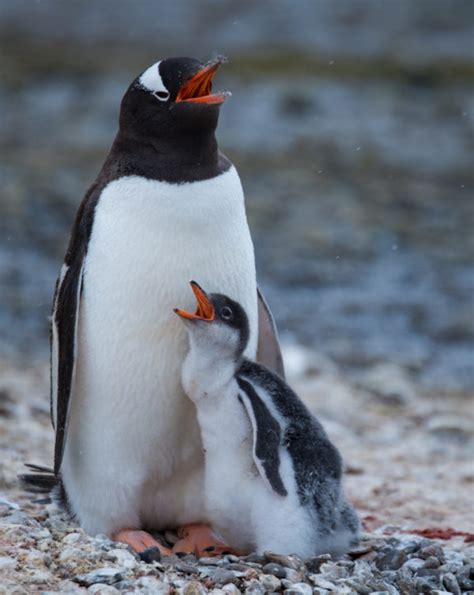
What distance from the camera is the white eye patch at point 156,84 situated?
15.0 ft

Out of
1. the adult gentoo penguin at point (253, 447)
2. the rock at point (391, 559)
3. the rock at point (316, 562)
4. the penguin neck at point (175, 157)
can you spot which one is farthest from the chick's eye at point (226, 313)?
the rock at point (391, 559)

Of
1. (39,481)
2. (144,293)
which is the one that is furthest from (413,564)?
(39,481)

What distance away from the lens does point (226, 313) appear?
14.9ft

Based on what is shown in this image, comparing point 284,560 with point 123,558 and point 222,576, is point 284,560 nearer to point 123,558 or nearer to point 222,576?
point 222,576

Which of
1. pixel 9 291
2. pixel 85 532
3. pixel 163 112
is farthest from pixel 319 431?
pixel 9 291

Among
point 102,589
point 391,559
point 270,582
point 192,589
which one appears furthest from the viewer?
point 391,559

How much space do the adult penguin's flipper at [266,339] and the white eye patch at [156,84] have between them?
38.0 inches

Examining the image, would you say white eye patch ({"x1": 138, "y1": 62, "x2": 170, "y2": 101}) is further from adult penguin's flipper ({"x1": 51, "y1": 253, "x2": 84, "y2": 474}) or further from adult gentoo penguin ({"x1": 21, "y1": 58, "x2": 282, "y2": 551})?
adult penguin's flipper ({"x1": 51, "y1": 253, "x2": 84, "y2": 474})

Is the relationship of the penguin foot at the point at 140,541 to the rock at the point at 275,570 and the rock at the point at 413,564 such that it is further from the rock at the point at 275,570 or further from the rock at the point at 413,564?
the rock at the point at 413,564

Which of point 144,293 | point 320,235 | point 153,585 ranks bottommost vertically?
point 153,585

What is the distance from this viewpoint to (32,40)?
20.4m

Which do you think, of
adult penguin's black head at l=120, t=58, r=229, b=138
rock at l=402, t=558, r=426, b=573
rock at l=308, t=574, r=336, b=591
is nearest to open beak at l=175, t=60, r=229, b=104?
adult penguin's black head at l=120, t=58, r=229, b=138

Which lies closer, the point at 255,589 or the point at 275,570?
the point at 255,589

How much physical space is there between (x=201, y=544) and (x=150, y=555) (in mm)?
288
